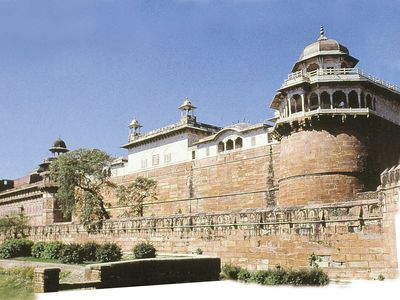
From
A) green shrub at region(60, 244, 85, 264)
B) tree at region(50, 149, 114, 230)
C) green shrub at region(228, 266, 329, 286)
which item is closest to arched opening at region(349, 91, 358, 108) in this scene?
green shrub at region(228, 266, 329, 286)

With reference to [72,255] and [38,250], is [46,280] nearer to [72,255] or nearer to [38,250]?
[72,255]

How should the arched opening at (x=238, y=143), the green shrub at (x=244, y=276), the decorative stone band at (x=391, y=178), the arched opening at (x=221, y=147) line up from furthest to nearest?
the arched opening at (x=221, y=147) → the arched opening at (x=238, y=143) → the green shrub at (x=244, y=276) → the decorative stone band at (x=391, y=178)

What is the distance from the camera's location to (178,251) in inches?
839

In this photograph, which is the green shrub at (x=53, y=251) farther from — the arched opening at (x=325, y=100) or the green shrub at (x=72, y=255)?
the arched opening at (x=325, y=100)

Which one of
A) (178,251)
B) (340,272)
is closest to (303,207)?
(340,272)

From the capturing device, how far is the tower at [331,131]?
20.8 m

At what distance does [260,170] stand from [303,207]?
13021 millimetres

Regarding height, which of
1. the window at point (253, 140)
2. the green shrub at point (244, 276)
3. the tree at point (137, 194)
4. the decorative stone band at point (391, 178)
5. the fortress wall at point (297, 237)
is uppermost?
Result: the window at point (253, 140)

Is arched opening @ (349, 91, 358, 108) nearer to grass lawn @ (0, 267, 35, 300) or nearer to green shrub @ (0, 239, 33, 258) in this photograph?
grass lawn @ (0, 267, 35, 300)

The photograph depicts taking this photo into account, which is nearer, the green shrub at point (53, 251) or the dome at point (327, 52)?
the dome at point (327, 52)

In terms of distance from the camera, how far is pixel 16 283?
67.2ft

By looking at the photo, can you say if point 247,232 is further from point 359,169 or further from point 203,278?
point 359,169

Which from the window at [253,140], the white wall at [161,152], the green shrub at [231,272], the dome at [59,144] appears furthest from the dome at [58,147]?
the green shrub at [231,272]

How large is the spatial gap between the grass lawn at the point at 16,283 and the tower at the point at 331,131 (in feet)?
39.9
